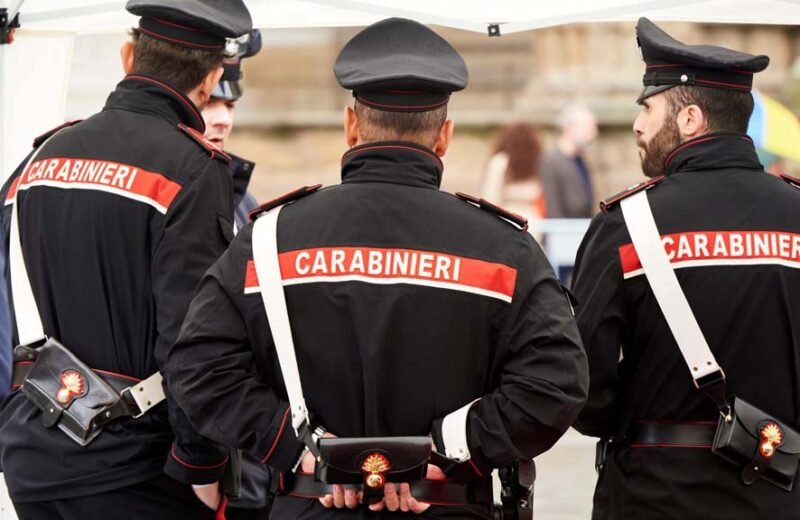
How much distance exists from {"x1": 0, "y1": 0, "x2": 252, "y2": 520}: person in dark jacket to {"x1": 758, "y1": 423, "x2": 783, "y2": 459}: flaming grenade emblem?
140cm

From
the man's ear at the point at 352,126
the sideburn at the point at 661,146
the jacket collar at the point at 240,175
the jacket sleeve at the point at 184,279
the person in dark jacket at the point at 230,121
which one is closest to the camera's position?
the man's ear at the point at 352,126

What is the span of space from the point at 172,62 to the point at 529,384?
1.38m

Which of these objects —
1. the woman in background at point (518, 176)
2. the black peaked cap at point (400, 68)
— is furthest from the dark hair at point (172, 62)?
the woman in background at point (518, 176)

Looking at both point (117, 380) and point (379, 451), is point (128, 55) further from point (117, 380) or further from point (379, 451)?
point (379, 451)

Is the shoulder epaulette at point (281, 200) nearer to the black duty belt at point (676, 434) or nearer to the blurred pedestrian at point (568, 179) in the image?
the black duty belt at point (676, 434)

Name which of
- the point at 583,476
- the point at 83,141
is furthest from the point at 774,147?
the point at 83,141

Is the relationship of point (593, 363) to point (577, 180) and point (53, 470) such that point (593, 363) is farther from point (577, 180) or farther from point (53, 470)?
point (577, 180)

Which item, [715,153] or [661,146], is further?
[661,146]

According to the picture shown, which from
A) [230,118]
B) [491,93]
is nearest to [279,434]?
[230,118]

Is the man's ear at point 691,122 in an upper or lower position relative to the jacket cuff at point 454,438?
upper

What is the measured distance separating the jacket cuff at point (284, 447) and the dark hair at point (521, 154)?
9395mm

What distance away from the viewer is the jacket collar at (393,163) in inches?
144

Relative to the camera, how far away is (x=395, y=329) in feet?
11.6

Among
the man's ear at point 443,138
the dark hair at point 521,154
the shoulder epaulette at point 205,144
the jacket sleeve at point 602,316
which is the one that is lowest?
the dark hair at point 521,154
